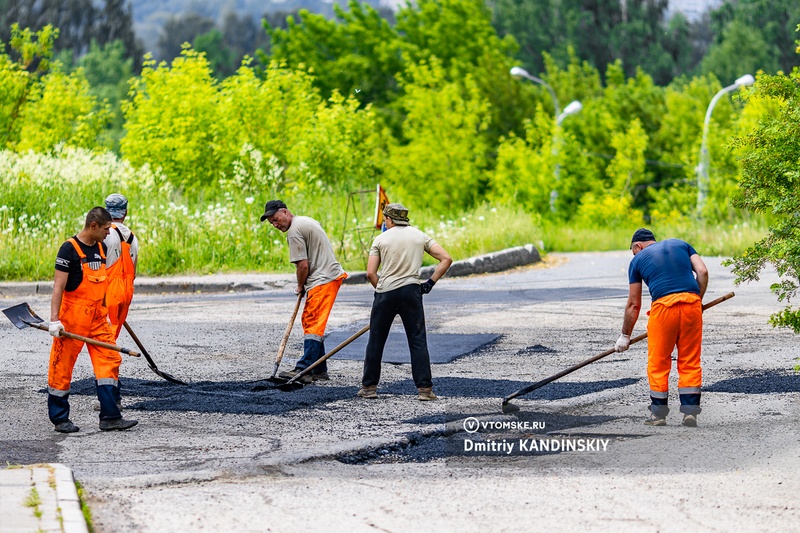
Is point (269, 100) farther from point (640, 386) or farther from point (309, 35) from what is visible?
point (309, 35)

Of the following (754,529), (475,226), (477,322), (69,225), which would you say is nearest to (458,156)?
(475,226)

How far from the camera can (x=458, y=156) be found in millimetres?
36031

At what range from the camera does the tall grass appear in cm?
2019

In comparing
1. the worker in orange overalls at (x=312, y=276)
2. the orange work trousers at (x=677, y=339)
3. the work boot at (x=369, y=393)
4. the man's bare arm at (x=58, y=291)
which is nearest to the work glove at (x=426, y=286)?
the work boot at (x=369, y=393)

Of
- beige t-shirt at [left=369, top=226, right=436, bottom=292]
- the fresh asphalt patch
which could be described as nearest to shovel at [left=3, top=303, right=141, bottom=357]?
beige t-shirt at [left=369, top=226, right=436, bottom=292]

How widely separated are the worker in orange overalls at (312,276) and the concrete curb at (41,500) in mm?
3921

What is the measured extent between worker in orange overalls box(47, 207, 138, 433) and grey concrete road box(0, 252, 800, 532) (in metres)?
0.19

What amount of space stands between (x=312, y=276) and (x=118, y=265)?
6.50 feet

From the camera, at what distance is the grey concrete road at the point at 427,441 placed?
588cm

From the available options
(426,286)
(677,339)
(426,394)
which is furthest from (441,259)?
(677,339)

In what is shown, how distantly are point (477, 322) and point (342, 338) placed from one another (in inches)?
83.9

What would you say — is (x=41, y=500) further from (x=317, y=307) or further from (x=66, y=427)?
(x=317, y=307)

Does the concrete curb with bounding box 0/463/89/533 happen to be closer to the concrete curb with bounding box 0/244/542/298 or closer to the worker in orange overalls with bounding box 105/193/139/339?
the worker in orange overalls with bounding box 105/193/139/339

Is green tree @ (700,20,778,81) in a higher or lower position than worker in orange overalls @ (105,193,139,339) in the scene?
higher
